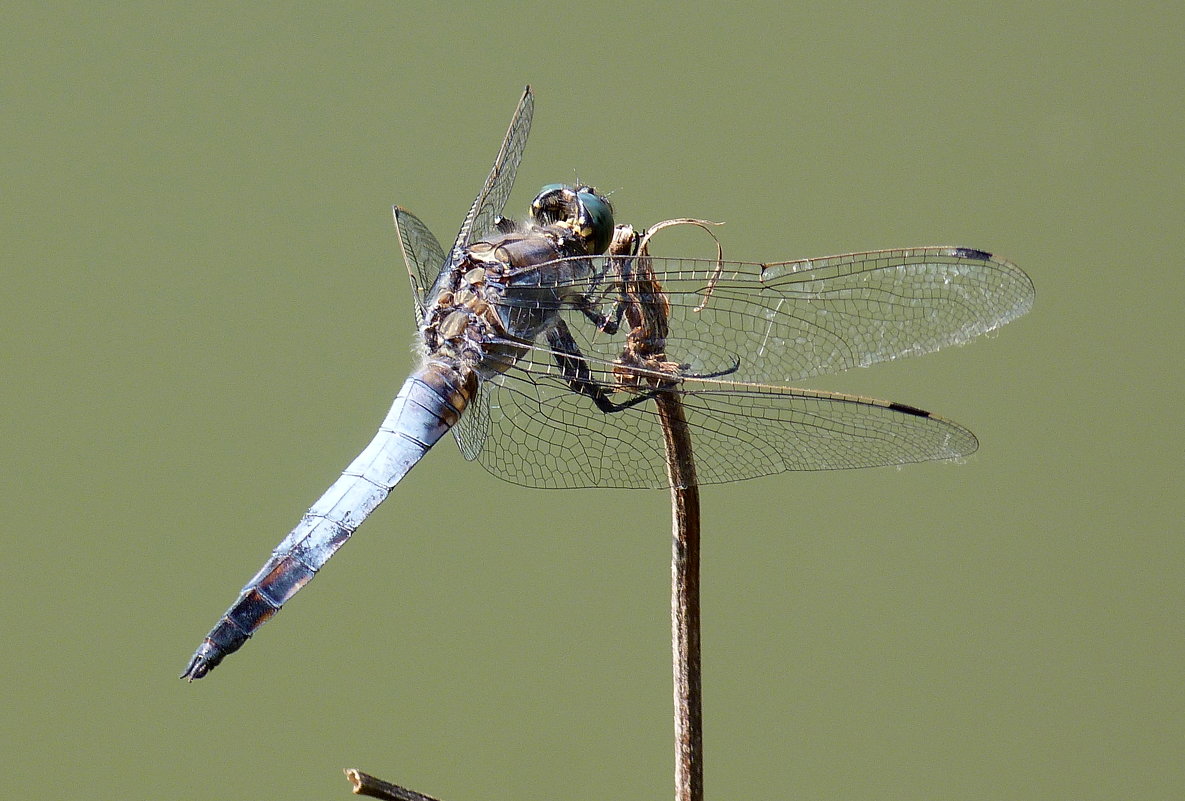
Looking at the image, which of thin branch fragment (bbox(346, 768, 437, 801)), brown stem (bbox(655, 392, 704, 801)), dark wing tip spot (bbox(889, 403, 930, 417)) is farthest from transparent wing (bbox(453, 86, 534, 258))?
thin branch fragment (bbox(346, 768, 437, 801))

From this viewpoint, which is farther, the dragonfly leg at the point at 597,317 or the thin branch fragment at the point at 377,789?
the dragonfly leg at the point at 597,317

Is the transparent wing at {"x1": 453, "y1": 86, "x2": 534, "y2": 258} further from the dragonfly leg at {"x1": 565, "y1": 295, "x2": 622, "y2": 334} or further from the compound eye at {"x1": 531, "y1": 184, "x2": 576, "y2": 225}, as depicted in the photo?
the dragonfly leg at {"x1": 565, "y1": 295, "x2": 622, "y2": 334}

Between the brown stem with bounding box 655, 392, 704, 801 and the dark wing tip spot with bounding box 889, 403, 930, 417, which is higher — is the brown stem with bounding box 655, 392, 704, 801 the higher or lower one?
the lower one

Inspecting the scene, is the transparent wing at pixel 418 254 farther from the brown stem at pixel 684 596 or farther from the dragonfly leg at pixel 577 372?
the brown stem at pixel 684 596

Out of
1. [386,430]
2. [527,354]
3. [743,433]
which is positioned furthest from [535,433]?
[743,433]

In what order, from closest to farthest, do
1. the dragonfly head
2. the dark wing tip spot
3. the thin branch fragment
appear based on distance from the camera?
the thin branch fragment
the dark wing tip spot
the dragonfly head

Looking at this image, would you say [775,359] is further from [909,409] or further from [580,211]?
[580,211]

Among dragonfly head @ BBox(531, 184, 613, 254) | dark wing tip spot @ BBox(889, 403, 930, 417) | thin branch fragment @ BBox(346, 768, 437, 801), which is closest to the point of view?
thin branch fragment @ BBox(346, 768, 437, 801)

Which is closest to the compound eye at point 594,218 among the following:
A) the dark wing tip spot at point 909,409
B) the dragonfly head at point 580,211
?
the dragonfly head at point 580,211
